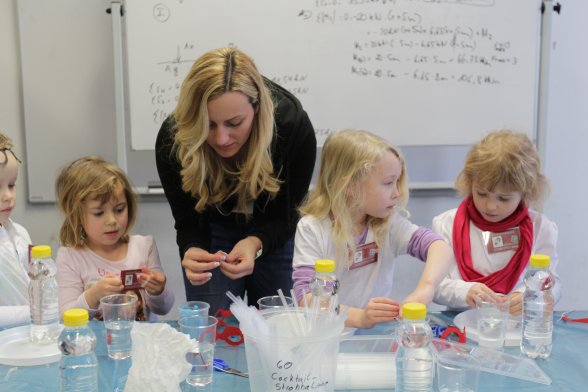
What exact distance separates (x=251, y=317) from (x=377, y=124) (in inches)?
72.5

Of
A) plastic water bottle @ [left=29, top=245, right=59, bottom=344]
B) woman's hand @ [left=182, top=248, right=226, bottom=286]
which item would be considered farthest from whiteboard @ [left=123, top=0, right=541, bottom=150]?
plastic water bottle @ [left=29, top=245, right=59, bottom=344]

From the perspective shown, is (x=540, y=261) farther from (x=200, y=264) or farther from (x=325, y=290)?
(x=200, y=264)

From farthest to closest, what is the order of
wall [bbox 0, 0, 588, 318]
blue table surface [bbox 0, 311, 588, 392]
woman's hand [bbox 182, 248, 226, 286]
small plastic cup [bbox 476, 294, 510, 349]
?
wall [bbox 0, 0, 588, 318] < woman's hand [bbox 182, 248, 226, 286] < small plastic cup [bbox 476, 294, 510, 349] < blue table surface [bbox 0, 311, 588, 392]

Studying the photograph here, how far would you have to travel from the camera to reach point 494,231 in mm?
2070

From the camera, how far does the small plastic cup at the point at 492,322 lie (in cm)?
144

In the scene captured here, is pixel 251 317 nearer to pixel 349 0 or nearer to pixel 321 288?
pixel 321 288

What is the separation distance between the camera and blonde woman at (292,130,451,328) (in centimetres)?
181

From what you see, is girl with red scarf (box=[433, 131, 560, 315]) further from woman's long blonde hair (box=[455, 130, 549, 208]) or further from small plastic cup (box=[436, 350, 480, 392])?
small plastic cup (box=[436, 350, 480, 392])

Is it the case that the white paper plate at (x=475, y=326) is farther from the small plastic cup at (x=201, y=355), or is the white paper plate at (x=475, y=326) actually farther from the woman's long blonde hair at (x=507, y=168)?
the small plastic cup at (x=201, y=355)

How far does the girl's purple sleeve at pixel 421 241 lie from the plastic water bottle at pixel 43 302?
3.36 ft

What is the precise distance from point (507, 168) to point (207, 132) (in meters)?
0.98

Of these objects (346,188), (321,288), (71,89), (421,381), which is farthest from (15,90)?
(421,381)

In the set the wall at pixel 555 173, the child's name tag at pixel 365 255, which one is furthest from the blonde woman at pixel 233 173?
the wall at pixel 555 173

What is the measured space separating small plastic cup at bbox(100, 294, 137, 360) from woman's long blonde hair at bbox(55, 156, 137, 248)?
2.42 feet
